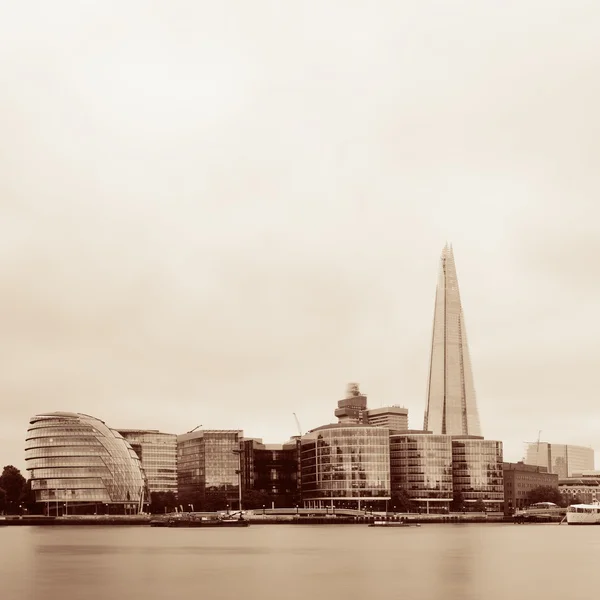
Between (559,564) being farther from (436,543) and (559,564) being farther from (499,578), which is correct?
(436,543)

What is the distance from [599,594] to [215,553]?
49762mm

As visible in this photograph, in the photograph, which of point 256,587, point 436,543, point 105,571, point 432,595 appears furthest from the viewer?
point 436,543

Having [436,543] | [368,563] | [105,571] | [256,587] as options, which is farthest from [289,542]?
[256,587]

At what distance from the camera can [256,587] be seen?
6694 cm

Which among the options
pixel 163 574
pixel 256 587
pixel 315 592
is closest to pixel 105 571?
pixel 163 574

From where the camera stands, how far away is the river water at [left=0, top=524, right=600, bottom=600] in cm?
6294

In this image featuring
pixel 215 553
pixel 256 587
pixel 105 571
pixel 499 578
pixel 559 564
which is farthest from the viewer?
pixel 215 553

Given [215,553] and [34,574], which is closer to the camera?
[34,574]

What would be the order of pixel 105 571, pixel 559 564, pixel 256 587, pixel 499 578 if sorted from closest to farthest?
pixel 256 587
pixel 499 578
pixel 105 571
pixel 559 564

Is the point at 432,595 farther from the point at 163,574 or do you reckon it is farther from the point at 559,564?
the point at 559,564

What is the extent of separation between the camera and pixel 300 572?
78.1 metres

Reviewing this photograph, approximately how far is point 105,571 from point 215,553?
2588cm

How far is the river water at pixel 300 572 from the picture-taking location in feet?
206

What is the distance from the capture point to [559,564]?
86.3 m
